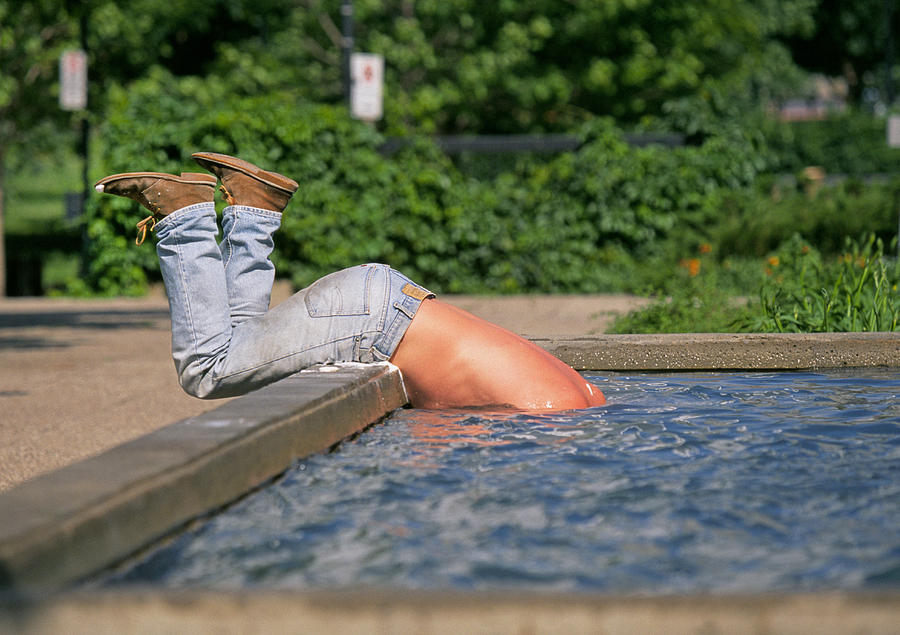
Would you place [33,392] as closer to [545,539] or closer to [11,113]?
[545,539]

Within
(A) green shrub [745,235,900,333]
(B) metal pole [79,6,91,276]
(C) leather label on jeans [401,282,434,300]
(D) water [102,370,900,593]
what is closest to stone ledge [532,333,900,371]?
(A) green shrub [745,235,900,333]

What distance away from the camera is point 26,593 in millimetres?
1929

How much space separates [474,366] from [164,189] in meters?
1.26

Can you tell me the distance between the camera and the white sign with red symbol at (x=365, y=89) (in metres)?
14.9

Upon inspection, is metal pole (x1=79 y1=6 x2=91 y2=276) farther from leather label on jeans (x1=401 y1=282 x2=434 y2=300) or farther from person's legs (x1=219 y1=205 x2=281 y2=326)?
leather label on jeans (x1=401 y1=282 x2=434 y2=300)

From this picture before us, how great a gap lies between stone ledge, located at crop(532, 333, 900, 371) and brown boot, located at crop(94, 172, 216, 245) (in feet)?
6.47

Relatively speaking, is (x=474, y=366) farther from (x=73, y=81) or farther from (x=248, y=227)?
(x=73, y=81)

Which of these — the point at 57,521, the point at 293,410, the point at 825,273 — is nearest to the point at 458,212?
the point at 825,273

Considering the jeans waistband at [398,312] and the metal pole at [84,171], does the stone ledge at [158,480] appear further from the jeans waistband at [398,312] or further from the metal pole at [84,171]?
the metal pole at [84,171]

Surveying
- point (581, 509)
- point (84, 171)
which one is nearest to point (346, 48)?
point (84, 171)

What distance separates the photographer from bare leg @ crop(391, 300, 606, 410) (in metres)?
4.34

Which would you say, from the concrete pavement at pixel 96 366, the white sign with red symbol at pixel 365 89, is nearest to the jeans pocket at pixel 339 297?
the concrete pavement at pixel 96 366

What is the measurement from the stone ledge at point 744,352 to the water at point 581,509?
1.03m

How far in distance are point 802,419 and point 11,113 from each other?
729 inches
